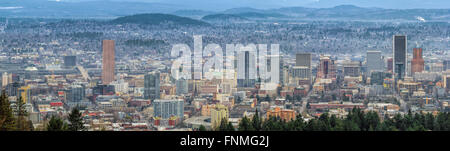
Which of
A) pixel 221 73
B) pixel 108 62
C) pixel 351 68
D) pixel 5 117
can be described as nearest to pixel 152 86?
pixel 221 73

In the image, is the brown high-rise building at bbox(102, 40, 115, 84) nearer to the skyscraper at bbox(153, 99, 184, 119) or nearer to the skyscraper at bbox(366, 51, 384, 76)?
the skyscraper at bbox(153, 99, 184, 119)

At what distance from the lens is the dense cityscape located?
11492mm

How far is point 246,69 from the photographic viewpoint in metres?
18.4

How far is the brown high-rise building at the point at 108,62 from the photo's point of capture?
1770cm

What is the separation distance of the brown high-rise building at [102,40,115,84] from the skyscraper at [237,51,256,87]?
11.3 ft

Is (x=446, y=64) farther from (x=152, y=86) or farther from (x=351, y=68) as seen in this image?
(x=152, y=86)

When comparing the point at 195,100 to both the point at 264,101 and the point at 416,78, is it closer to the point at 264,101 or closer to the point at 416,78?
the point at 264,101

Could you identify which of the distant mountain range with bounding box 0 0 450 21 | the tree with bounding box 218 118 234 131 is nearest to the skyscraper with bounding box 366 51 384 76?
the distant mountain range with bounding box 0 0 450 21

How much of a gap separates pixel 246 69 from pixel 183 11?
1094 cm

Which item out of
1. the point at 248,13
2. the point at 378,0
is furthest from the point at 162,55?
the point at 378,0

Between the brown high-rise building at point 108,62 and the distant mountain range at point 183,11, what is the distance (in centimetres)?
383

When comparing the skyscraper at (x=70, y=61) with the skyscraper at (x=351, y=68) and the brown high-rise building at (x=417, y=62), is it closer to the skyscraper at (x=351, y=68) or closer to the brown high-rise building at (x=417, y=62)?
the skyscraper at (x=351, y=68)

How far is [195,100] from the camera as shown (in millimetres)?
14211
